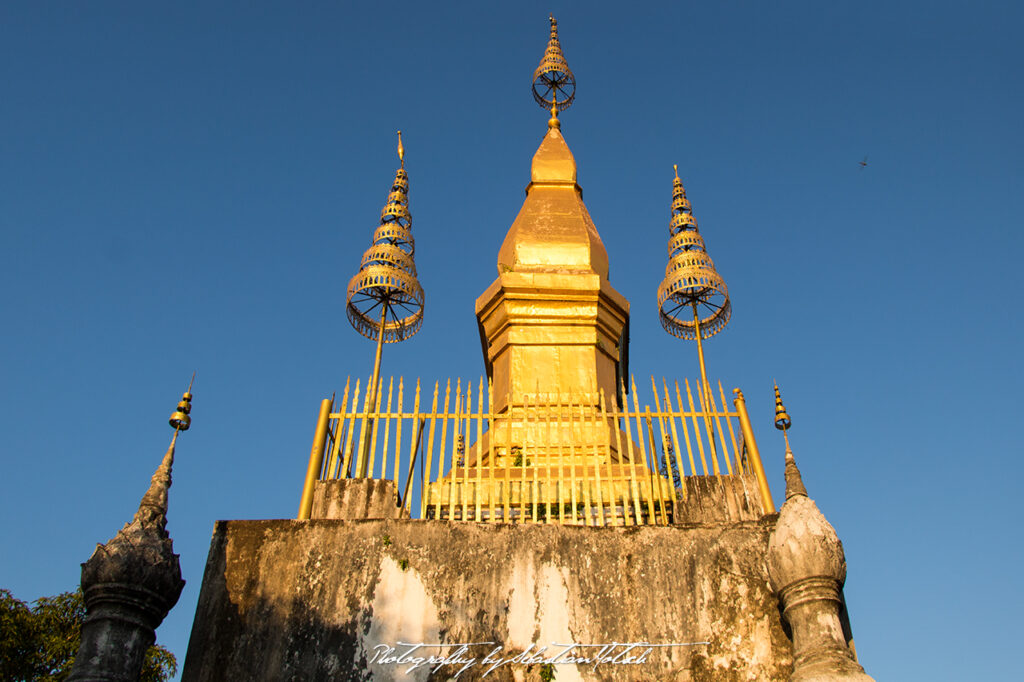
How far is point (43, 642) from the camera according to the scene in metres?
14.8

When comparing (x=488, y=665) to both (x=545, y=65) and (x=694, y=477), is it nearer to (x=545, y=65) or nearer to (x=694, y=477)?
(x=694, y=477)

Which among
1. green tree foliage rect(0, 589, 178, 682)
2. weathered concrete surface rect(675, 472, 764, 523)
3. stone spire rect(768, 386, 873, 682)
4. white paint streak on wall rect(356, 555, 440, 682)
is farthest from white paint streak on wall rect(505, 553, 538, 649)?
green tree foliage rect(0, 589, 178, 682)

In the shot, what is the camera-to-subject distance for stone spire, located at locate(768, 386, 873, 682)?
5.50 m

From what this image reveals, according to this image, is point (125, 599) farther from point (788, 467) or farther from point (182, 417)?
point (788, 467)

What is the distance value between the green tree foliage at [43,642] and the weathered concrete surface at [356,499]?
9.29m

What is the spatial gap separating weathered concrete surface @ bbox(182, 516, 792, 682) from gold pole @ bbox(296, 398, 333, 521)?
1.57 ft

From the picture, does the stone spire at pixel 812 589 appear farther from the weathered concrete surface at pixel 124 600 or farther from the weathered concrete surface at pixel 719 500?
the weathered concrete surface at pixel 124 600


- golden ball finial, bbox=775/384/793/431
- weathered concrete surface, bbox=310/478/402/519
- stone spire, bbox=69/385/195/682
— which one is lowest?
stone spire, bbox=69/385/195/682

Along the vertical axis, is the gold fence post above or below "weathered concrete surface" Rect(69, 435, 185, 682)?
above

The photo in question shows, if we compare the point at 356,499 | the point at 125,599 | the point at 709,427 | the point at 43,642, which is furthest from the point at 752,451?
the point at 43,642

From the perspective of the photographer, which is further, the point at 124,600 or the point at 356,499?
the point at 356,499

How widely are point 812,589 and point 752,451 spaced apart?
6.37 ft

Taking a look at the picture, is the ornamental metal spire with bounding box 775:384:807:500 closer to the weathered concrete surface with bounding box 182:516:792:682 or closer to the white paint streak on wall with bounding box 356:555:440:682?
the weathered concrete surface with bounding box 182:516:792:682

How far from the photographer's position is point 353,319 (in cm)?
1460
